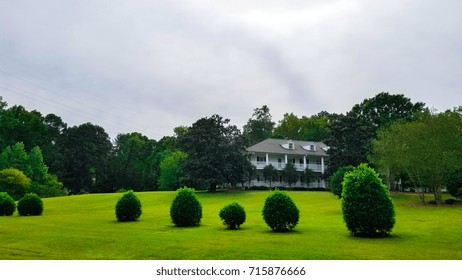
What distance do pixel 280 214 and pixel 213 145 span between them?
104ft

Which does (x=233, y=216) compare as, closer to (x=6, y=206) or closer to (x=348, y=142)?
(x=6, y=206)

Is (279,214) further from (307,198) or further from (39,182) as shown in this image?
(39,182)

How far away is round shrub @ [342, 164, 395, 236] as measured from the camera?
1573cm

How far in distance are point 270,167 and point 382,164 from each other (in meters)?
19.9

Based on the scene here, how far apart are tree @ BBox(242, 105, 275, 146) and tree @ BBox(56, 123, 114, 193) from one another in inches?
1389

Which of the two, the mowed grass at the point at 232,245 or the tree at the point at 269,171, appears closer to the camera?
the mowed grass at the point at 232,245

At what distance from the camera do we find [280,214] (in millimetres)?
17719

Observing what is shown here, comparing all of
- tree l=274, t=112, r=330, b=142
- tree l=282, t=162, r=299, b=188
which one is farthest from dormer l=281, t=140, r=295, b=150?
tree l=274, t=112, r=330, b=142

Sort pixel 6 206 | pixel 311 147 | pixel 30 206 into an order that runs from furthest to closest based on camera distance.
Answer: pixel 311 147 < pixel 30 206 < pixel 6 206

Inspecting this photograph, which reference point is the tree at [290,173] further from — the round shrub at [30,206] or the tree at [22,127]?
the tree at [22,127]

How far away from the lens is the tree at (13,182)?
4609 cm

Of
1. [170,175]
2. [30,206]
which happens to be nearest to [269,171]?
[170,175]

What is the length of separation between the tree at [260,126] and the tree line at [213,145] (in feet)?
0.80

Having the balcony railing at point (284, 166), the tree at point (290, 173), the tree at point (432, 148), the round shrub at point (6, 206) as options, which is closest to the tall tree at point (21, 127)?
the balcony railing at point (284, 166)
